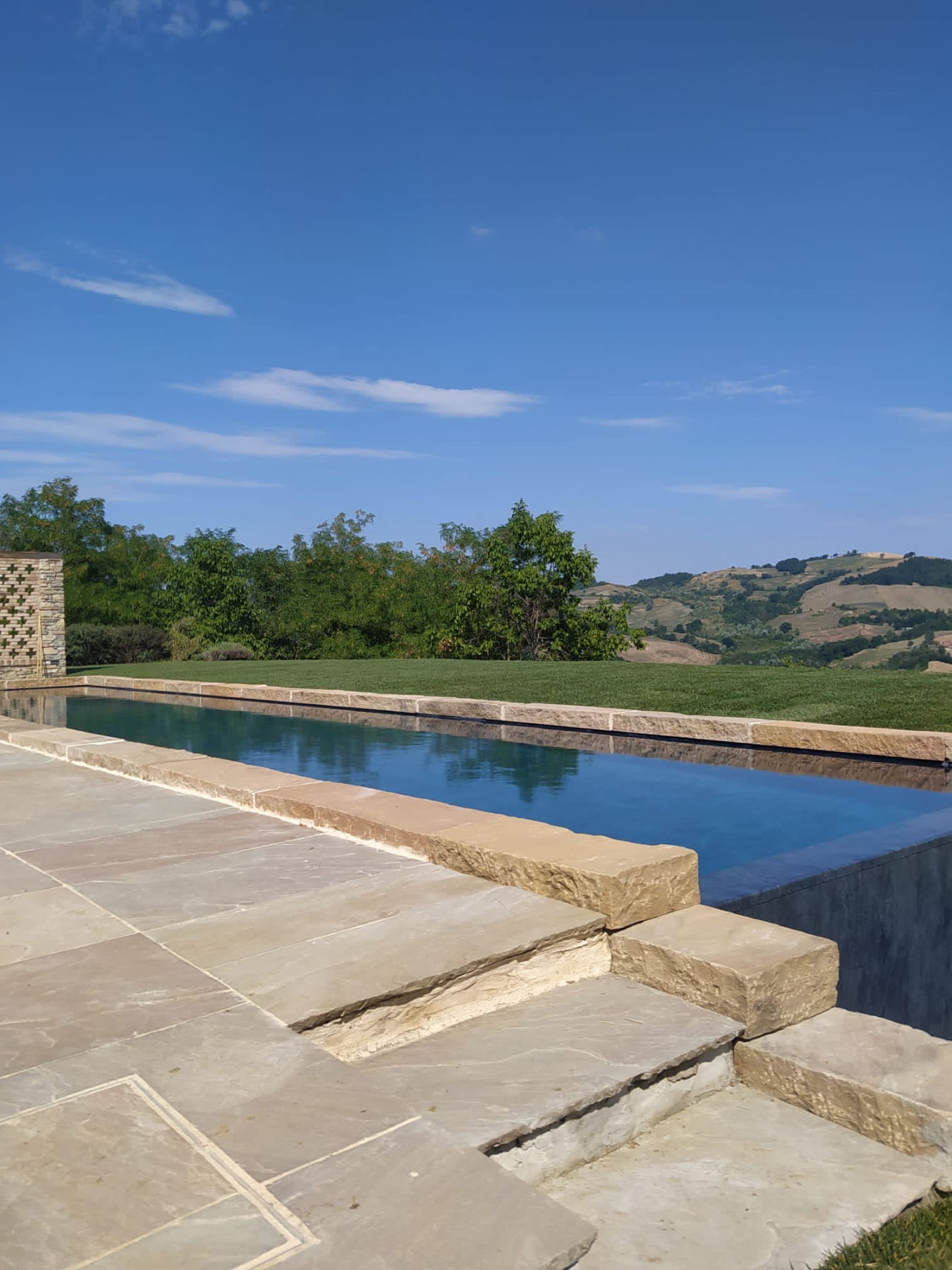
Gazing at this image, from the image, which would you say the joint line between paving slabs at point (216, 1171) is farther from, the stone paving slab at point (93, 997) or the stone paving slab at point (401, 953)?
the stone paving slab at point (401, 953)

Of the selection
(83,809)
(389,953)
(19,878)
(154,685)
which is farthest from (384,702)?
(389,953)

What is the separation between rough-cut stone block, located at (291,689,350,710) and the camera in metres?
11.5

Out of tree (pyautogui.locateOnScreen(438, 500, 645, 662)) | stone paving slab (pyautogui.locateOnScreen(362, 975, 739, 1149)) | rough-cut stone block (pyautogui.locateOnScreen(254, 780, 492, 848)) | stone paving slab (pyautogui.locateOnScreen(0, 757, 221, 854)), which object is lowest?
stone paving slab (pyautogui.locateOnScreen(362, 975, 739, 1149))

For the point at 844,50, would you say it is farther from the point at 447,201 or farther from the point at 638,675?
the point at 638,675

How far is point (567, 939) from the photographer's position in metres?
2.54

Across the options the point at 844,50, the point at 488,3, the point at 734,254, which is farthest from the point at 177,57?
the point at 734,254

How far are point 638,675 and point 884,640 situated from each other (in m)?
24.7

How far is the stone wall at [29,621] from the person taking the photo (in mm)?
19000

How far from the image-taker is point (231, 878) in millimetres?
3168

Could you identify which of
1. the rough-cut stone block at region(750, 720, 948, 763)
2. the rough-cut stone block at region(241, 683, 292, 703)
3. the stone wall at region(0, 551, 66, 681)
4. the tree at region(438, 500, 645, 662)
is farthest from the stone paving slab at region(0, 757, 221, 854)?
the stone wall at region(0, 551, 66, 681)

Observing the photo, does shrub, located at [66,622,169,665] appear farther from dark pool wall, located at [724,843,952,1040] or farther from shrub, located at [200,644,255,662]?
dark pool wall, located at [724,843,952,1040]

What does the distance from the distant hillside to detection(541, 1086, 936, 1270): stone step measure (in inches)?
545

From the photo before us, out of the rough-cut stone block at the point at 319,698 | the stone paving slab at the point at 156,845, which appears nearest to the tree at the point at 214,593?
the rough-cut stone block at the point at 319,698

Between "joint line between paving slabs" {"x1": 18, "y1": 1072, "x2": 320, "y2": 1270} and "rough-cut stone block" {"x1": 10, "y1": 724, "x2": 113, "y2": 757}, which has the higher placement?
"joint line between paving slabs" {"x1": 18, "y1": 1072, "x2": 320, "y2": 1270}
